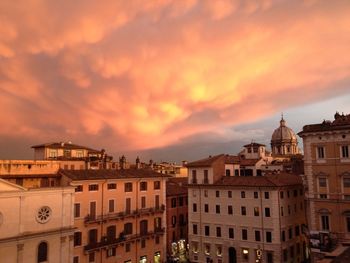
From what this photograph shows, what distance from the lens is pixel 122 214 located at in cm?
4478

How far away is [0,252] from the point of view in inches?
1303

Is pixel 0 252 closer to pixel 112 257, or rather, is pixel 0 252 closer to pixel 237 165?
pixel 112 257

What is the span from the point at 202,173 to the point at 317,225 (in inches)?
677

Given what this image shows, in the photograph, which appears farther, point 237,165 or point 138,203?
point 237,165

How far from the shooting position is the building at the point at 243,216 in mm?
44406

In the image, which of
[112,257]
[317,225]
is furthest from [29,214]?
[317,225]

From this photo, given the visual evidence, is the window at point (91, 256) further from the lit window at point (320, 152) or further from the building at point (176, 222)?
the lit window at point (320, 152)

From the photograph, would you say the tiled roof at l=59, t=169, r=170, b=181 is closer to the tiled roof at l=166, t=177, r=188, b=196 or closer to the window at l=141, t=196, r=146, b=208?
the window at l=141, t=196, r=146, b=208

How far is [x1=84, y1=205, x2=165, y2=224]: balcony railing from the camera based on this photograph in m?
41.3

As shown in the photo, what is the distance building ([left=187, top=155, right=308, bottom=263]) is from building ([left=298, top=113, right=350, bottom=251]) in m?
4.86

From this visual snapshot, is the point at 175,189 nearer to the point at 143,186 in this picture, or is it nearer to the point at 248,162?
the point at 143,186

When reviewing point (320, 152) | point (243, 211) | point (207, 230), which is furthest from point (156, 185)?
point (320, 152)

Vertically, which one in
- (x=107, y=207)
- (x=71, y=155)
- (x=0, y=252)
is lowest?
(x=0, y=252)

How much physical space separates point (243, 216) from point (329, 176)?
489 inches
